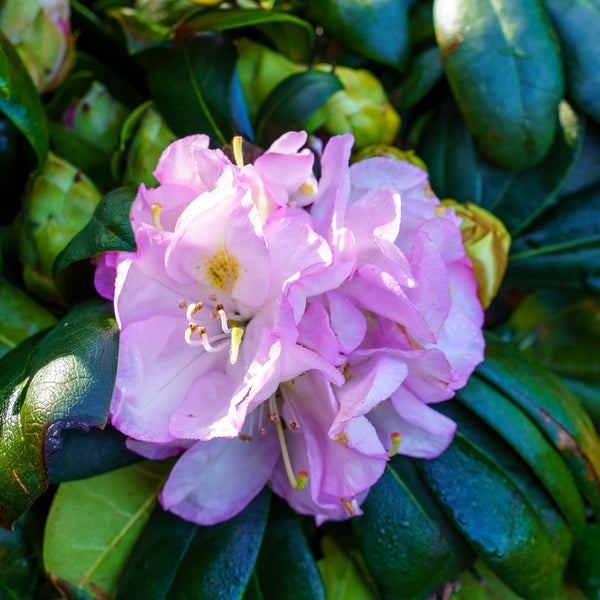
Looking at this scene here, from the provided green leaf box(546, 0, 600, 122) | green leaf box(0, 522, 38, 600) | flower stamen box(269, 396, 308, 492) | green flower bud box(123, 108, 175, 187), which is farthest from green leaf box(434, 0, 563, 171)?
green leaf box(0, 522, 38, 600)

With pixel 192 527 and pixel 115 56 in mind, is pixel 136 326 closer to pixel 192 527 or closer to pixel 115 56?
pixel 192 527

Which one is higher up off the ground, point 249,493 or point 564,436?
point 249,493

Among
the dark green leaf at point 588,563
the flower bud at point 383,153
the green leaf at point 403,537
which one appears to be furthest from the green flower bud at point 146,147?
the dark green leaf at point 588,563

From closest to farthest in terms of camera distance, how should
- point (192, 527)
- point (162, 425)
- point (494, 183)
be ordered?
point (162, 425), point (192, 527), point (494, 183)

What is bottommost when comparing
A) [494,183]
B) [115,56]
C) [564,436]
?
[564,436]

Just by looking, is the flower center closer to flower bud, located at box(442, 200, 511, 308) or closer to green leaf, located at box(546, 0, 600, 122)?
flower bud, located at box(442, 200, 511, 308)

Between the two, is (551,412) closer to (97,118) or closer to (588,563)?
(588,563)

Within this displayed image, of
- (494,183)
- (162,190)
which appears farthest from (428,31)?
(162,190)
